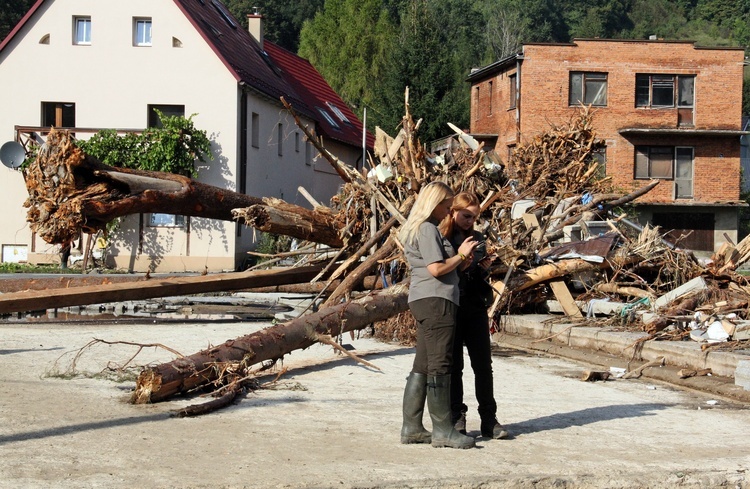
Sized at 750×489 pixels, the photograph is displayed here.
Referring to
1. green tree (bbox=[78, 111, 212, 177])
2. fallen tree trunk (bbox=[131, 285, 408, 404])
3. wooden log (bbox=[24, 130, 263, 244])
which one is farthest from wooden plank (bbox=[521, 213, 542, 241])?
green tree (bbox=[78, 111, 212, 177])

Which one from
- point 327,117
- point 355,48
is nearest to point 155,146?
point 327,117

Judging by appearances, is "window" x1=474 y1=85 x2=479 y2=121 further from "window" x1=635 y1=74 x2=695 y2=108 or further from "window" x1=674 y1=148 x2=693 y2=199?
"window" x1=674 y1=148 x2=693 y2=199

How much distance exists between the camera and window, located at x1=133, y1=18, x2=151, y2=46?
29719 mm

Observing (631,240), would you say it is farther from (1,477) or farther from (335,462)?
(1,477)

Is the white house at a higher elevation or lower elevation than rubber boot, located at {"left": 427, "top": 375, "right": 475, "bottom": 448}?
higher

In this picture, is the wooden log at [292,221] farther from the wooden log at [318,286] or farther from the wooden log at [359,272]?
the wooden log at [359,272]

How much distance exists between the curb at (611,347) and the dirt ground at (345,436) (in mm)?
659

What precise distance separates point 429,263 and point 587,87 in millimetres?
37140

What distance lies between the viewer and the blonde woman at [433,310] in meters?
6.14

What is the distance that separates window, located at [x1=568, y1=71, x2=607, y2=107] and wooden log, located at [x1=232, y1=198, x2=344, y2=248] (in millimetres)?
30428

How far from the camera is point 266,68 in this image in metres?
36.9

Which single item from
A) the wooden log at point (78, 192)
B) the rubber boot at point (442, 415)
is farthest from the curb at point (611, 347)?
the wooden log at point (78, 192)

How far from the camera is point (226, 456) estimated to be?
5.72 m

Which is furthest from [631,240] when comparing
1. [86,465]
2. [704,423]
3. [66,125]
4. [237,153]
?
[66,125]
